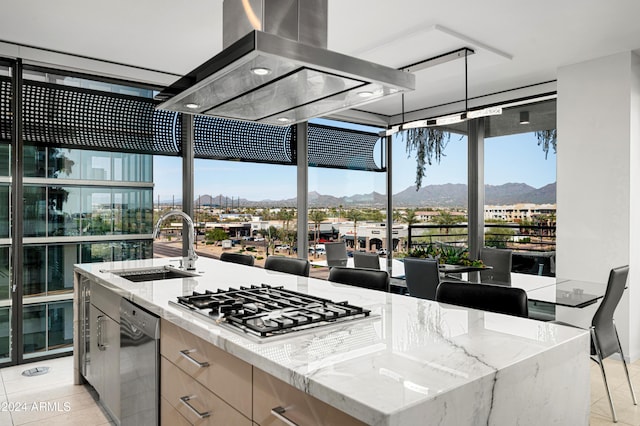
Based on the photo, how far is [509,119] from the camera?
17.2ft

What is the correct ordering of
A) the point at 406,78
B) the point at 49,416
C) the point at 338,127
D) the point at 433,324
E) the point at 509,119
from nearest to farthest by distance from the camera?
the point at 433,324 → the point at 406,78 → the point at 49,416 → the point at 509,119 → the point at 338,127

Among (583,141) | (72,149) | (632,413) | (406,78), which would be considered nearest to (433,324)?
(406,78)

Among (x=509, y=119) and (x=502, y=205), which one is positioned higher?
(x=509, y=119)

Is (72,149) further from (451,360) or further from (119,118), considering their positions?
(451,360)

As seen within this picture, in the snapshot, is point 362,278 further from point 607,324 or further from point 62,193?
point 62,193

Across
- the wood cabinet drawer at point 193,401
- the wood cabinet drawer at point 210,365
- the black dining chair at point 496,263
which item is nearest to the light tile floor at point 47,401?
the wood cabinet drawer at point 193,401

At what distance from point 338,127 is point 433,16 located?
2.88 m

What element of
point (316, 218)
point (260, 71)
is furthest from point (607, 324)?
point (316, 218)

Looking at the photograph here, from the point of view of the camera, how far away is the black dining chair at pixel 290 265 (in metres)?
3.15

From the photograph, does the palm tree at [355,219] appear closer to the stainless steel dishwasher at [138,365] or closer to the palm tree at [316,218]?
the palm tree at [316,218]

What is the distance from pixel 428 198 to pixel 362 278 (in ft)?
12.2

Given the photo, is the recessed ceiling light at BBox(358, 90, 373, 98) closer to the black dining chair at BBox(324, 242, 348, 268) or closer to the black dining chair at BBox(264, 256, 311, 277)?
the black dining chair at BBox(264, 256, 311, 277)

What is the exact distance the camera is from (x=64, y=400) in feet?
9.90

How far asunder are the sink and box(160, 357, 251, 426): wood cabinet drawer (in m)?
1.06
